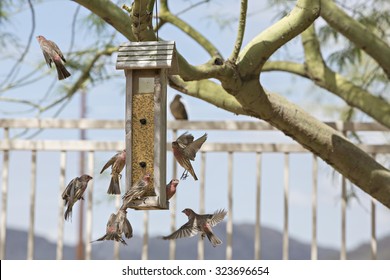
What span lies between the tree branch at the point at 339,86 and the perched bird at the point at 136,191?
96.0 inches

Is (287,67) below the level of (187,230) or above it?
above

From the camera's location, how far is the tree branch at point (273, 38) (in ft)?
11.3

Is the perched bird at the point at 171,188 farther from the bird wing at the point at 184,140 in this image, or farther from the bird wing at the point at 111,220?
the bird wing at the point at 111,220

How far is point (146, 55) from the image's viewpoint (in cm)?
260

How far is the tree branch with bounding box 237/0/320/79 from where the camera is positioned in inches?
136

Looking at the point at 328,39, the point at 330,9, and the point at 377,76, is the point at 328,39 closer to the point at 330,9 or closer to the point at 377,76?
the point at 377,76

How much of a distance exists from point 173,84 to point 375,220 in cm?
159

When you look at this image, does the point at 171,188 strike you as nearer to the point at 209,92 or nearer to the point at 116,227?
the point at 116,227

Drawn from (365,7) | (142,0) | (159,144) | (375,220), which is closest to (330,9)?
(365,7)

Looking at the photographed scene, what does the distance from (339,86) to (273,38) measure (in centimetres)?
132

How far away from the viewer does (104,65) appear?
204 inches

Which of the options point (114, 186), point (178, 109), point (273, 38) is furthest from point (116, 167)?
point (178, 109)

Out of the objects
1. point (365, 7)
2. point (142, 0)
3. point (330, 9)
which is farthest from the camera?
point (365, 7)

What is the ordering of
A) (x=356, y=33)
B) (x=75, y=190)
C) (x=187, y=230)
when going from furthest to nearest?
(x=356, y=33), (x=187, y=230), (x=75, y=190)
